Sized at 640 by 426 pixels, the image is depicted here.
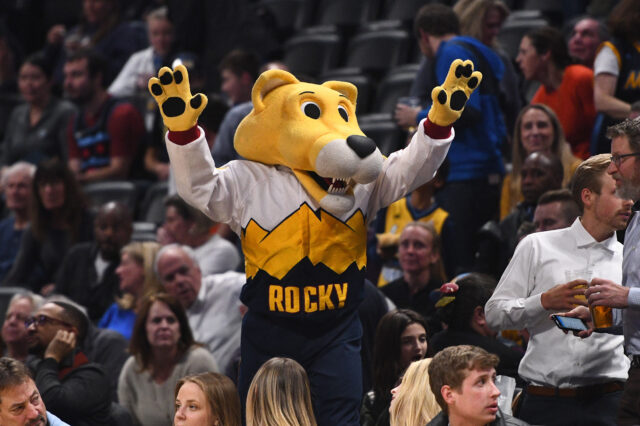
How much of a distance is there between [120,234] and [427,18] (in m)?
2.22

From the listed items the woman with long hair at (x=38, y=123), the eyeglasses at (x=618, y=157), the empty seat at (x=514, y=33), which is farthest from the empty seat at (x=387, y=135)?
the eyeglasses at (x=618, y=157)

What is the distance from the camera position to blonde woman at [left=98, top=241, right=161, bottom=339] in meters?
6.85

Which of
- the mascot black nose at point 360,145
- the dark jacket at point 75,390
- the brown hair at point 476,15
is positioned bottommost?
the dark jacket at point 75,390

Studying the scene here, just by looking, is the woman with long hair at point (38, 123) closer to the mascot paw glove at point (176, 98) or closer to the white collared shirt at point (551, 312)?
the mascot paw glove at point (176, 98)

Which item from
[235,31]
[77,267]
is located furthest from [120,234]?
[235,31]

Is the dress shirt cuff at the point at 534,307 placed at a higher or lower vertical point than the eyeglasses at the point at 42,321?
higher

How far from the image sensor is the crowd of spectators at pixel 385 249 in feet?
14.4

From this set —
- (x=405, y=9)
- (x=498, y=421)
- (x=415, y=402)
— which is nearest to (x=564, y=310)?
(x=498, y=421)

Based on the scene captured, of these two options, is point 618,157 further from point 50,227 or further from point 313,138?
point 50,227

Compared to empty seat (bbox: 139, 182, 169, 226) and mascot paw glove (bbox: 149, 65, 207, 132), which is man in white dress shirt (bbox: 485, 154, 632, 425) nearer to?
mascot paw glove (bbox: 149, 65, 207, 132)

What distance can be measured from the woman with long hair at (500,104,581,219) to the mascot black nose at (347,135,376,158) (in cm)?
211

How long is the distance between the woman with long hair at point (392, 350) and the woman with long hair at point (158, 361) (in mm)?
1127

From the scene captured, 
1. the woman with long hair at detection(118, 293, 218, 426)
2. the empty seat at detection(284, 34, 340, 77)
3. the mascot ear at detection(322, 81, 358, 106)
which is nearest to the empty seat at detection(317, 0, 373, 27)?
the empty seat at detection(284, 34, 340, 77)

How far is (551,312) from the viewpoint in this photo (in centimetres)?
443
